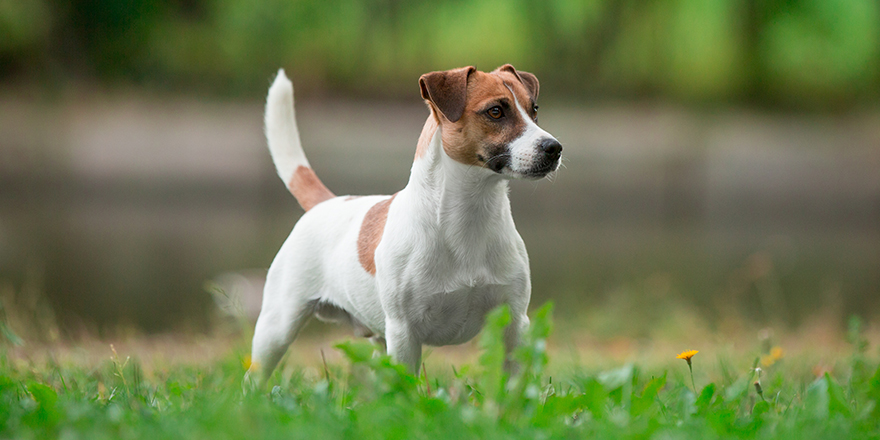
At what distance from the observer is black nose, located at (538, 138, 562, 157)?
2.19 metres

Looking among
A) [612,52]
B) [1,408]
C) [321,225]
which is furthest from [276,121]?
[612,52]

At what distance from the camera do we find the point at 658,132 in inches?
477

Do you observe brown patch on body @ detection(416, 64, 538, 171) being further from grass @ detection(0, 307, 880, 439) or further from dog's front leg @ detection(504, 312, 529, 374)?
grass @ detection(0, 307, 880, 439)

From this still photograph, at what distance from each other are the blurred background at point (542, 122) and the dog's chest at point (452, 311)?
4564 millimetres

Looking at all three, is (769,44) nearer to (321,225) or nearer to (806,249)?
(806,249)

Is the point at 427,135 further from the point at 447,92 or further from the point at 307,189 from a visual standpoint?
the point at 307,189

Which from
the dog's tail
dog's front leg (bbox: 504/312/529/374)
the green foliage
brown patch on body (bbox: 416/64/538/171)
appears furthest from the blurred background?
brown patch on body (bbox: 416/64/538/171)

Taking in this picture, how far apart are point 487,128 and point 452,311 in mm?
569

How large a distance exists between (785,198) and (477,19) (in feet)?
20.0

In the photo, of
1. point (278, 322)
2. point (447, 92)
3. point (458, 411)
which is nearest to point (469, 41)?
point (278, 322)

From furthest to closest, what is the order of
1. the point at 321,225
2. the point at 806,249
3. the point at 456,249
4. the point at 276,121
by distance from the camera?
the point at 806,249, the point at 276,121, the point at 321,225, the point at 456,249

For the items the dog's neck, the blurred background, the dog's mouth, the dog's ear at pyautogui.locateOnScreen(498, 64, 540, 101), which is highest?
the dog's ear at pyautogui.locateOnScreen(498, 64, 540, 101)

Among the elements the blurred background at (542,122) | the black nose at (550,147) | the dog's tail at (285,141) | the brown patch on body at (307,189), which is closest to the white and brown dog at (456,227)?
the black nose at (550,147)

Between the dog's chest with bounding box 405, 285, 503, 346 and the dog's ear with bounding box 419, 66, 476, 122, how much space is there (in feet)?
1.73
